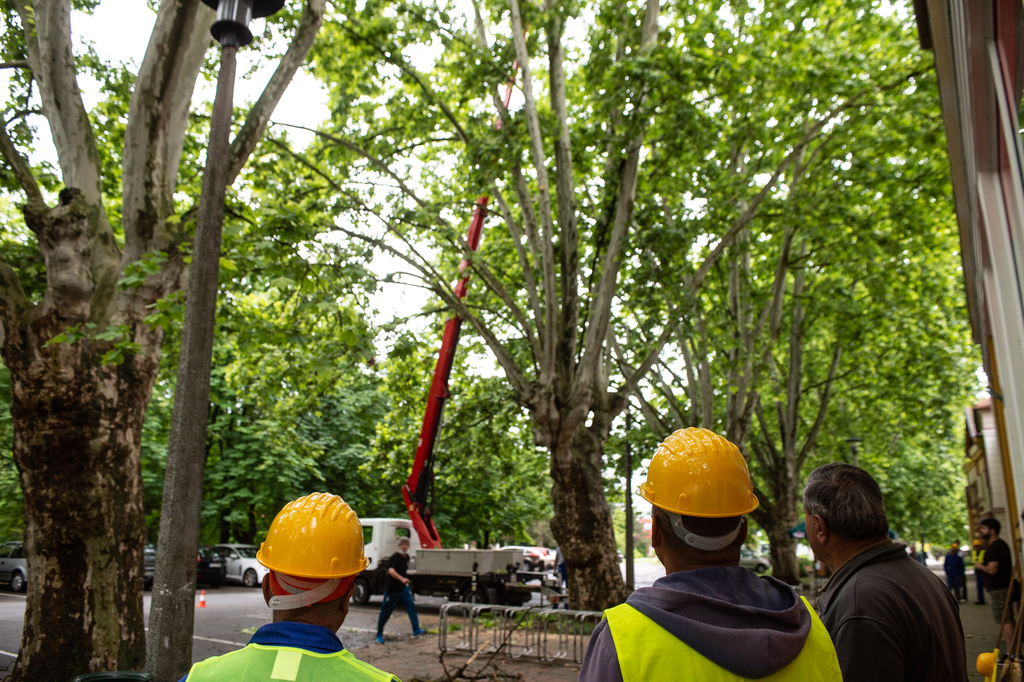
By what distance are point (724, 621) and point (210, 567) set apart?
25.8 metres

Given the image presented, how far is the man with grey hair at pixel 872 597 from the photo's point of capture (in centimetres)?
221

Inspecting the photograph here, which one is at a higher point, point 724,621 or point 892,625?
point 724,621

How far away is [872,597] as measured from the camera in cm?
228

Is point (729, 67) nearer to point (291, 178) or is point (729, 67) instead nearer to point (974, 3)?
point (974, 3)

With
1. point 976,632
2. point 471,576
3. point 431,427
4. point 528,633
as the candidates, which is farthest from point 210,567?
point 976,632

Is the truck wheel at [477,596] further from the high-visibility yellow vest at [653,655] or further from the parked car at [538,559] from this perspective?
the high-visibility yellow vest at [653,655]

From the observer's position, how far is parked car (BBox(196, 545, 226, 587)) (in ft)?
79.6

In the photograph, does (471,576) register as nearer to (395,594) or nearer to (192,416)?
(395,594)

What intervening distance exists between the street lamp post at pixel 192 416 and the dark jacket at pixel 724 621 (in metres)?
3.52

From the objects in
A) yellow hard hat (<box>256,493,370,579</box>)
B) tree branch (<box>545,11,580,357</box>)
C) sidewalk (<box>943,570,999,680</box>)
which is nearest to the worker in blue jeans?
tree branch (<box>545,11,580,357</box>)

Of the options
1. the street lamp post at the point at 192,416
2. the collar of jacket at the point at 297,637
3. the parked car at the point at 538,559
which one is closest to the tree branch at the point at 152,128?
the street lamp post at the point at 192,416

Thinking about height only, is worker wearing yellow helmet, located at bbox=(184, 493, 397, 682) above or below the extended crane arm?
below

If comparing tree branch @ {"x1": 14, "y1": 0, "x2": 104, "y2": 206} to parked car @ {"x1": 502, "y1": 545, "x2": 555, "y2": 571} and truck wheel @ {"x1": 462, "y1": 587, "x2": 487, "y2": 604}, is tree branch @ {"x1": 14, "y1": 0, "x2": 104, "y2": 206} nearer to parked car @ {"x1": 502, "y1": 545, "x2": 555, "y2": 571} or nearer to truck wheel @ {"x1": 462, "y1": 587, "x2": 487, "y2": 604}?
truck wheel @ {"x1": 462, "y1": 587, "x2": 487, "y2": 604}

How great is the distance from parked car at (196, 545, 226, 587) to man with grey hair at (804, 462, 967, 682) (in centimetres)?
2517
